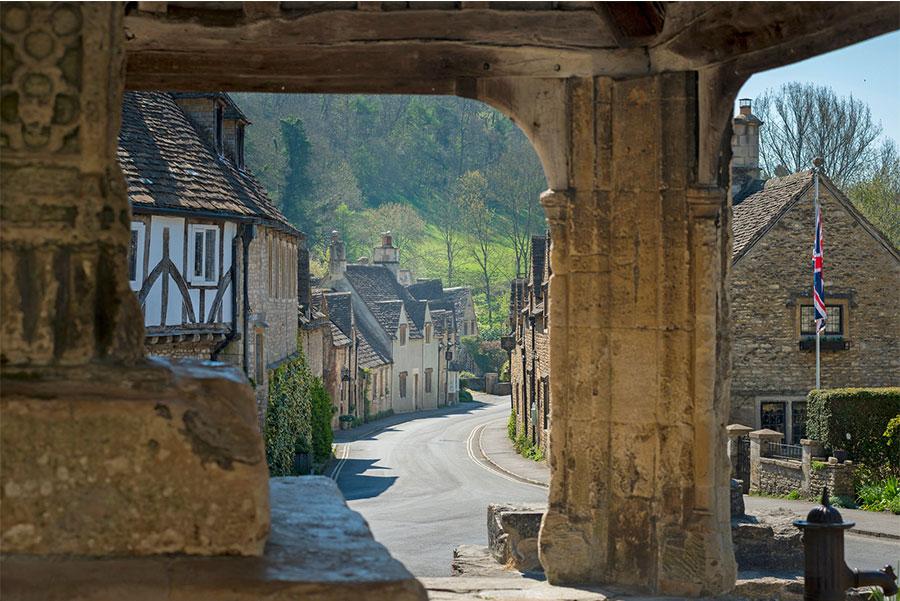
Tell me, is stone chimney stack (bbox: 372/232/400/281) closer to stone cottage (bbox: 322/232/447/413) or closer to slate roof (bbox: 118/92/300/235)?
stone cottage (bbox: 322/232/447/413)

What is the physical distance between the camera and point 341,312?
4041cm

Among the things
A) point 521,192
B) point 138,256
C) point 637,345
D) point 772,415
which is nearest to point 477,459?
point 772,415

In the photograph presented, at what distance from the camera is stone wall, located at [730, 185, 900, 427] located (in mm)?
24250

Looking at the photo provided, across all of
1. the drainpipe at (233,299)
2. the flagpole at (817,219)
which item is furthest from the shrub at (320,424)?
the flagpole at (817,219)

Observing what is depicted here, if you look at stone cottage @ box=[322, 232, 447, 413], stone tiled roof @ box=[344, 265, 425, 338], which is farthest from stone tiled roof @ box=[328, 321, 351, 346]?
stone tiled roof @ box=[344, 265, 425, 338]

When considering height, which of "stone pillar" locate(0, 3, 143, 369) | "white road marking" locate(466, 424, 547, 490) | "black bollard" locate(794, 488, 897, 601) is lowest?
"white road marking" locate(466, 424, 547, 490)

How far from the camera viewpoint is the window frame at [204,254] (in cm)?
1594

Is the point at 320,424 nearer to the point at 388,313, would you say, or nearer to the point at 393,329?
the point at 393,329

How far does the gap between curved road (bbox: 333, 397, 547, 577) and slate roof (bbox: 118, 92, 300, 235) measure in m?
5.79

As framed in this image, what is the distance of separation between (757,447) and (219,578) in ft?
68.7

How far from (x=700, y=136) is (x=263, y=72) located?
2680 millimetres

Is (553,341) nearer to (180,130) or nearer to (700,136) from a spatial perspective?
(700,136)

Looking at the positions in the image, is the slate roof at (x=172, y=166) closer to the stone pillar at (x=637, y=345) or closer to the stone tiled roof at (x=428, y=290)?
the stone pillar at (x=637, y=345)

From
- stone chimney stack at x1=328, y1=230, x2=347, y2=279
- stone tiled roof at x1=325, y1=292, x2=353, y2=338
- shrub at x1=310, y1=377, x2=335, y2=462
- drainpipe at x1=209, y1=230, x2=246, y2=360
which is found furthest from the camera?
stone chimney stack at x1=328, y1=230, x2=347, y2=279
